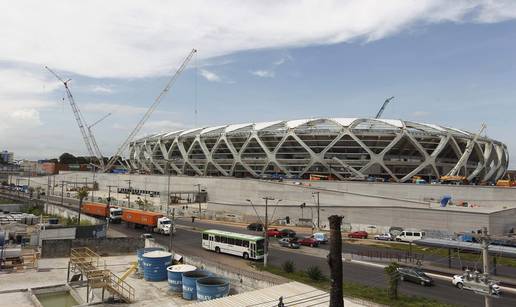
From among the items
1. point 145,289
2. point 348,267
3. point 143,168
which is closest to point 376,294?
point 348,267

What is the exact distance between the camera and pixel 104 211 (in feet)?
206

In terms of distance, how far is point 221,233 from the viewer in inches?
1518

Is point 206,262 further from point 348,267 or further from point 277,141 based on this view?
point 277,141

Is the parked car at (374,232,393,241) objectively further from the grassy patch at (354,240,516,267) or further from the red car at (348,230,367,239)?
the grassy patch at (354,240,516,267)

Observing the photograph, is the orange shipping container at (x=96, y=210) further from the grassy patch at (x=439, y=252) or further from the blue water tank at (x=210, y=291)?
the grassy patch at (x=439, y=252)

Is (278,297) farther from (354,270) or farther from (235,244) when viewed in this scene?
(235,244)

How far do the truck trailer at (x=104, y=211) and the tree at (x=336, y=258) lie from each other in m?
52.0

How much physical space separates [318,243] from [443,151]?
65493mm

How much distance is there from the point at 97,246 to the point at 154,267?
36.0 feet

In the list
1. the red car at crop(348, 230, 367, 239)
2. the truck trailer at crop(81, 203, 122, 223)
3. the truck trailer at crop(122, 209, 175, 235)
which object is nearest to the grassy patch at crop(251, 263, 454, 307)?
the red car at crop(348, 230, 367, 239)

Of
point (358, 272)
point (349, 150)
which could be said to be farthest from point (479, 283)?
point (349, 150)

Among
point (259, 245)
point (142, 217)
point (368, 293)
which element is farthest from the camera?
point (142, 217)

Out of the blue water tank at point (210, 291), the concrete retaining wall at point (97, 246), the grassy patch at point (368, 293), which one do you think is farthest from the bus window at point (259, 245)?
the concrete retaining wall at point (97, 246)

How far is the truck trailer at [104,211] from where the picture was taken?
60562mm
